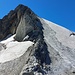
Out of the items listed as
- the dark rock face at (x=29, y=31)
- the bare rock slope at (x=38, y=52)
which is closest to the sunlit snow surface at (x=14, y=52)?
the bare rock slope at (x=38, y=52)

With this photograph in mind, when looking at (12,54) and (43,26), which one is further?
(43,26)

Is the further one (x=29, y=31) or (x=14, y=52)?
(x=29, y=31)

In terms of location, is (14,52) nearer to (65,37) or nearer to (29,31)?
(29,31)

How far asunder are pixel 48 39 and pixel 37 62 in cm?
504

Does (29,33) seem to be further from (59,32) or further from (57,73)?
(57,73)

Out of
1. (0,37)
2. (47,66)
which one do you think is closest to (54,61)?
(47,66)

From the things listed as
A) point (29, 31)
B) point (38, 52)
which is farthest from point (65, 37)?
point (38, 52)

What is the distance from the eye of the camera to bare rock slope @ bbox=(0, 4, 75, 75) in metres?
15.1

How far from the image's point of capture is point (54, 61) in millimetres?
16250

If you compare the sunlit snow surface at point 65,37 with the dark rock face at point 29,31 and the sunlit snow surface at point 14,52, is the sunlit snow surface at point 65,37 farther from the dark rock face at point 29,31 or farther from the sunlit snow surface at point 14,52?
the sunlit snow surface at point 14,52

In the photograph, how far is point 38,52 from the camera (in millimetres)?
16422

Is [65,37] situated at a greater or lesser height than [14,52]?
greater

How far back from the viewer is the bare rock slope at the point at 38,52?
49.5 feet

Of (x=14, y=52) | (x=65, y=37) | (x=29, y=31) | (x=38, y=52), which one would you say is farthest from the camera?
(x=65, y=37)
